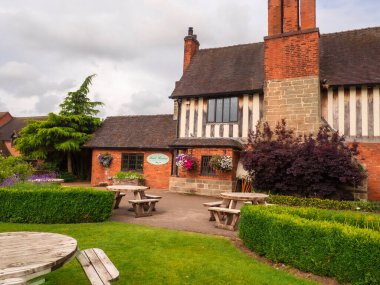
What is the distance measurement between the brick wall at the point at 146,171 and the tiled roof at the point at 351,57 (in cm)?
1005

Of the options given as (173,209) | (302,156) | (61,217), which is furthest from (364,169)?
(61,217)

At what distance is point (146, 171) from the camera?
18391mm

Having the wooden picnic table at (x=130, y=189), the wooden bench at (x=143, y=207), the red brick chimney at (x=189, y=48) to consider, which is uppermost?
the red brick chimney at (x=189, y=48)

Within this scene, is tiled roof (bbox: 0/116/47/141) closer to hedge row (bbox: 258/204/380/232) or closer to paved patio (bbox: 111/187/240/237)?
paved patio (bbox: 111/187/240/237)

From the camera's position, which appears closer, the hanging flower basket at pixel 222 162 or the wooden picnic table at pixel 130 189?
the wooden picnic table at pixel 130 189

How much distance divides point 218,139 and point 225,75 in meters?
4.00

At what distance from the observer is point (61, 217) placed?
8.01 meters

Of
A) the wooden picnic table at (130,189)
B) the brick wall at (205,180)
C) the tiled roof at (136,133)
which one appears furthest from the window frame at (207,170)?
the wooden picnic table at (130,189)

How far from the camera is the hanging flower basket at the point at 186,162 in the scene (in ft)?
49.6

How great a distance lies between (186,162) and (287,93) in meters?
6.08

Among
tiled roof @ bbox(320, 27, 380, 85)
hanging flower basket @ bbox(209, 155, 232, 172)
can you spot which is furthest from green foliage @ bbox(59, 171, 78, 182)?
tiled roof @ bbox(320, 27, 380, 85)

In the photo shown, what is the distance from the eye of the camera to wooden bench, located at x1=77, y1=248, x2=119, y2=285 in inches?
128

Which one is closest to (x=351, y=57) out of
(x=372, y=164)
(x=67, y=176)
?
(x=372, y=164)

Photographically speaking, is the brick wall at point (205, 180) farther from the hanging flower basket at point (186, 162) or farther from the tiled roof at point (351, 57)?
the tiled roof at point (351, 57)
